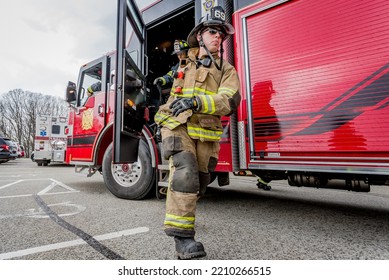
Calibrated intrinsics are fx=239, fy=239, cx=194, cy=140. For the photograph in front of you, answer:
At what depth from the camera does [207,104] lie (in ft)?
4.84

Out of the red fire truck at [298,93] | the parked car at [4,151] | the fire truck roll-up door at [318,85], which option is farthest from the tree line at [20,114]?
the fire truck roll-up door at [318,85]

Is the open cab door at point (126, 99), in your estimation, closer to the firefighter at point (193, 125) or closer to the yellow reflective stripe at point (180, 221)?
the firefighter at point (193, 125)

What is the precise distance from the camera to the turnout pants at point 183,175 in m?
1.45

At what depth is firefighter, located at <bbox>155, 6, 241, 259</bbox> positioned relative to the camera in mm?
1451

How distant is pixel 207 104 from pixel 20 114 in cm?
4555

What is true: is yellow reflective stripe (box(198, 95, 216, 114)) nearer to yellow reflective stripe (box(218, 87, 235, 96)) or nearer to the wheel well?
yellow reflective stripe (box(218, 87, 235, 96))

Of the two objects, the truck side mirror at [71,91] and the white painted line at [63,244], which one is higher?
the truck side mirror at [71,91]

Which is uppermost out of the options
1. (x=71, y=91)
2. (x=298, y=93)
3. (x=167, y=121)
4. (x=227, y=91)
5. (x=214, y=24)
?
(x=71, y=91)

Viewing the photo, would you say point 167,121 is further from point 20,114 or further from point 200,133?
point 20,114

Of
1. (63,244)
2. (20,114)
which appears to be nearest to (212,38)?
(63,244)

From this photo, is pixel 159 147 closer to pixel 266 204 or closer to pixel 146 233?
pixel 146 233

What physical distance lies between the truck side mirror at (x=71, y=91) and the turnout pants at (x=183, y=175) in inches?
116

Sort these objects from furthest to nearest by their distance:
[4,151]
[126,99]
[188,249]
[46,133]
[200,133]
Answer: [46,133], [4,151], [126,99], [200,133], [188,249]

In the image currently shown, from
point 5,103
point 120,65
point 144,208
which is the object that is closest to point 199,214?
point 144,208
